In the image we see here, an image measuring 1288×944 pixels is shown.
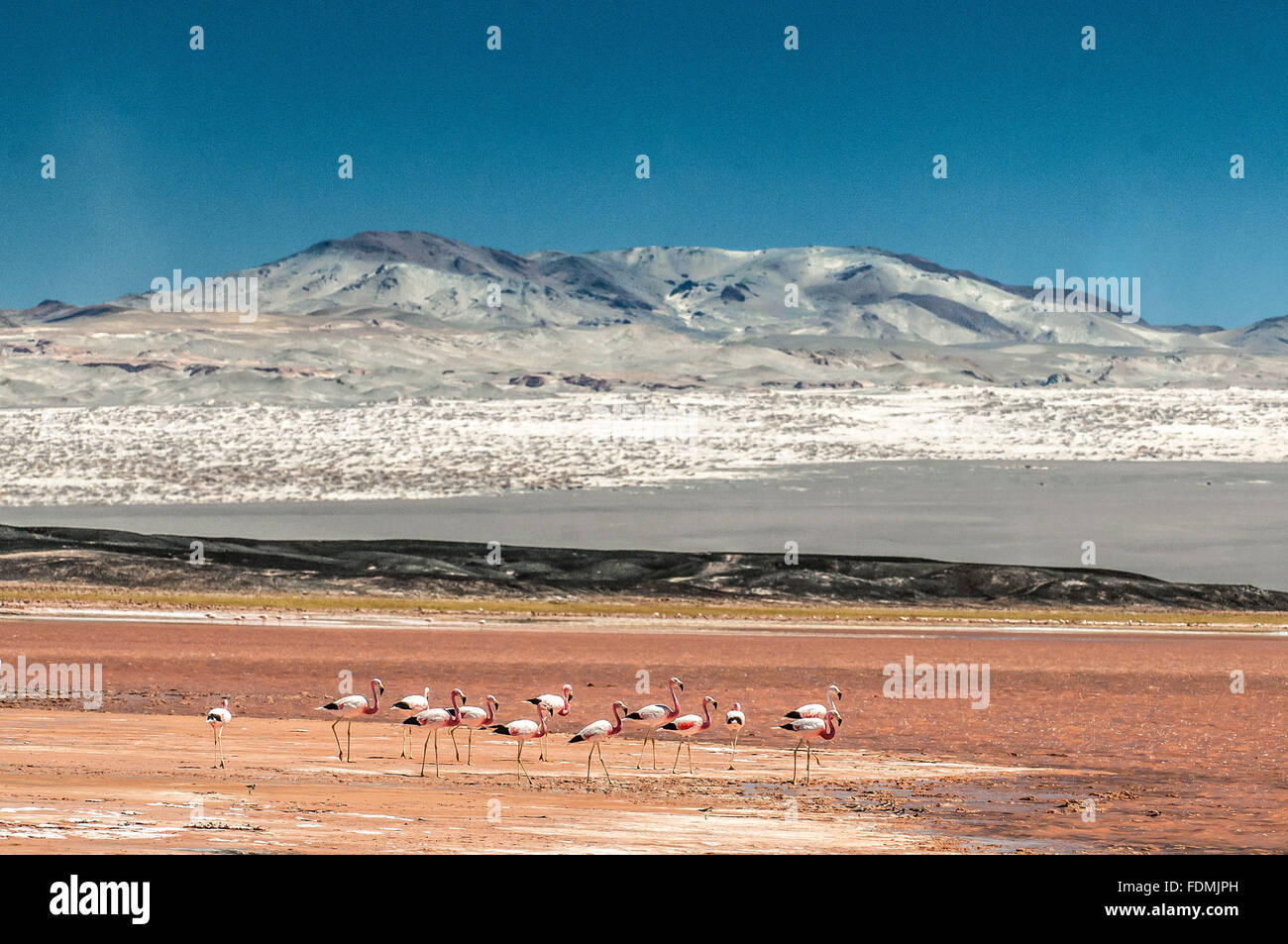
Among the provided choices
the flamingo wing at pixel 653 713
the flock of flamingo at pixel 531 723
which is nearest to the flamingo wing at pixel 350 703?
the flock of flamingo at pixel 531 723

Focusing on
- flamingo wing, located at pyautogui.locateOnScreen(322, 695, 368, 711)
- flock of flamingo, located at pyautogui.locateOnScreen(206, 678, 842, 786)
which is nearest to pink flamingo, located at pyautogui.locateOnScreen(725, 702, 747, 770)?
flock of flamingo, located at pyautogui.locateOnScreen(206, 678, 842, 786)

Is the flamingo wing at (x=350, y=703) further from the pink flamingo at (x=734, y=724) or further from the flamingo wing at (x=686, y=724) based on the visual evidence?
the pink flamingo at (x=734, y=724)

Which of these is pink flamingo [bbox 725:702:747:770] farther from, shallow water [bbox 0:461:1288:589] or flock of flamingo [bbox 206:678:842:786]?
shallow water [bbox 0:461:1288:589]

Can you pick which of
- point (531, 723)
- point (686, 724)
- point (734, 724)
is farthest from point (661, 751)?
point (531, 723)

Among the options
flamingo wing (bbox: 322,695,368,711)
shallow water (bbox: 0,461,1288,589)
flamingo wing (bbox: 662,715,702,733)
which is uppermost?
shallow water (bbox: 0,461,1288,589)

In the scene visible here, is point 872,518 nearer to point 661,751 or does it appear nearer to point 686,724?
point 661,751
